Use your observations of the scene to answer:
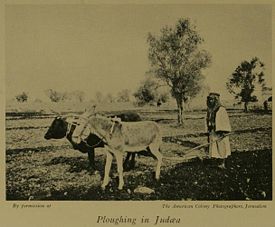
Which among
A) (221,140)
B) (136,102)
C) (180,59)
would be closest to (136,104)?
(136,102)

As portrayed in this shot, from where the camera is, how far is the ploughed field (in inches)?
53.1

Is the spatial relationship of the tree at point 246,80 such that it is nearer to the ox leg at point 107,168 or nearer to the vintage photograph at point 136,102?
the vintage photograph at point 136,102

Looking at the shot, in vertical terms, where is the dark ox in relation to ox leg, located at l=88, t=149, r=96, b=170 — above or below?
above

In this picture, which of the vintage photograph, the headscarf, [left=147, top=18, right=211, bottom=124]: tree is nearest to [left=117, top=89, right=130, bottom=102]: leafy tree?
the vintage photograph

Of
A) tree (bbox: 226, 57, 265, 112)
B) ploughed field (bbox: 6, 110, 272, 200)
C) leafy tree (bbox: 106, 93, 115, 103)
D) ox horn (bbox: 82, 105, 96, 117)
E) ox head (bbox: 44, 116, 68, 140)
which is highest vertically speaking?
tree (bbox: 226, 57, 265, 112)

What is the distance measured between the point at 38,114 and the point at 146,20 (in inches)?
A: 20.8

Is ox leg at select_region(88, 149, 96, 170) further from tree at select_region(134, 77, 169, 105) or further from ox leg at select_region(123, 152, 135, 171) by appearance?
tree at select_region(134, 77, 169, 105)

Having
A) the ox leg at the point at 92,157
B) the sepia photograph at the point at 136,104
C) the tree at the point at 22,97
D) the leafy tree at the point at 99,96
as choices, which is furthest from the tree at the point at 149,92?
the tree at the point at 22,97

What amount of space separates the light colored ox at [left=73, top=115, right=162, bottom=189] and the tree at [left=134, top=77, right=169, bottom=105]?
0.09m

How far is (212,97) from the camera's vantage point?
1374 millimetres

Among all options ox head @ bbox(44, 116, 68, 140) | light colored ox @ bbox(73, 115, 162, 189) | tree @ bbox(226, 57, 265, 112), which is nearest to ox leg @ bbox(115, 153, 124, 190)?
light colored ox @ bbox(73, 115, 162, 189)

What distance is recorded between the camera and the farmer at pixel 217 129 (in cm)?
138

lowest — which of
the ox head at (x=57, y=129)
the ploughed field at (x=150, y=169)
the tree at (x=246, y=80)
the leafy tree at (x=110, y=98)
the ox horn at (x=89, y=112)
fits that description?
the ploughed field at (x=150, y=169)
